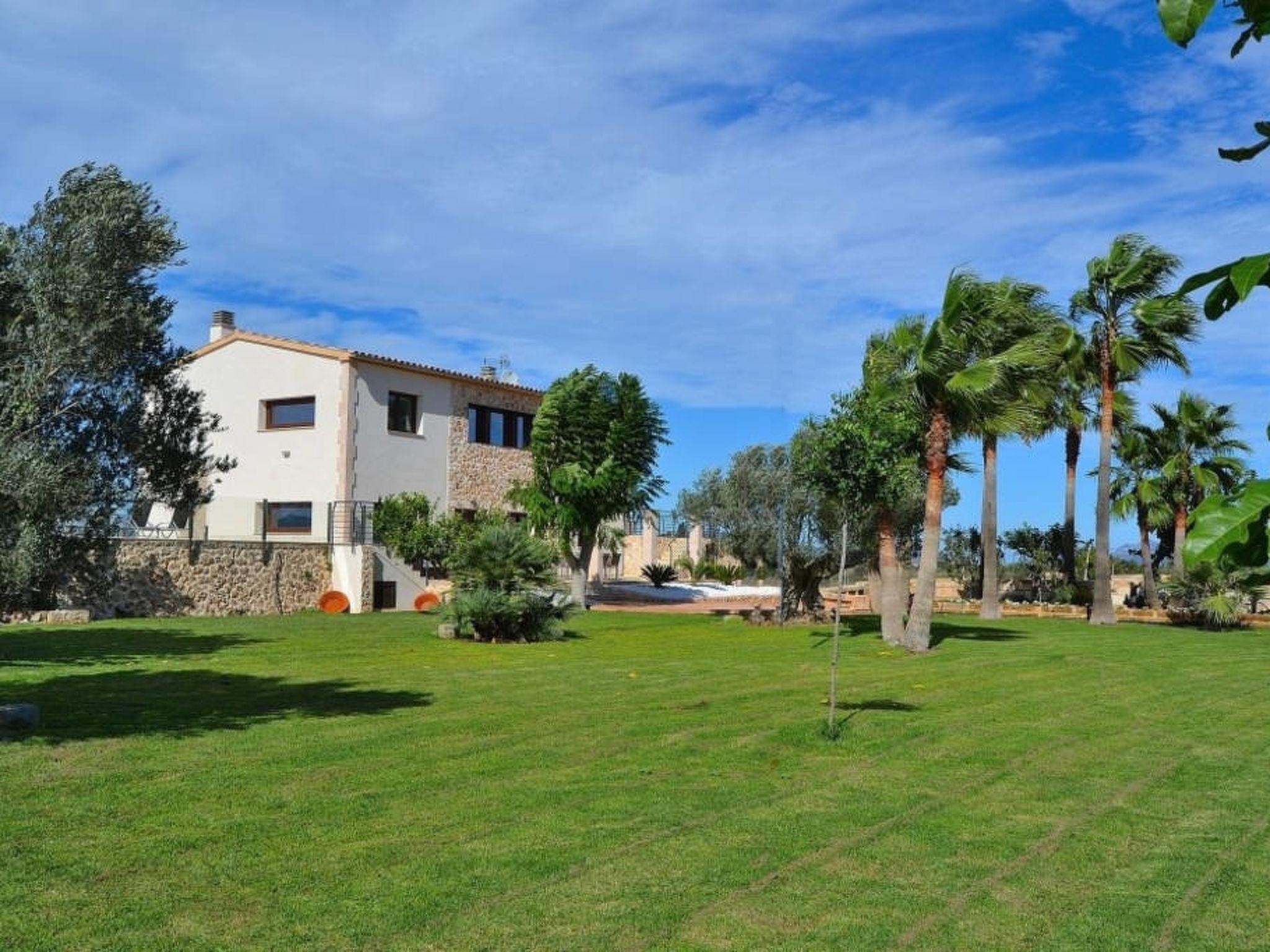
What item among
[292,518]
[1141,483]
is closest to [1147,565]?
[1141,483]

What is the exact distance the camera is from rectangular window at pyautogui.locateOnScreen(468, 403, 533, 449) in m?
40.1

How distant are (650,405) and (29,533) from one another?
1065 inches

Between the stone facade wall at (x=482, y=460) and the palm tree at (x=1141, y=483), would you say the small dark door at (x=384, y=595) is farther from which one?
the palm tree at (x=1141, y=483)

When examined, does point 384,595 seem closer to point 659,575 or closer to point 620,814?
point 659,575

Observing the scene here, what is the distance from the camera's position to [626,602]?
41312 mm

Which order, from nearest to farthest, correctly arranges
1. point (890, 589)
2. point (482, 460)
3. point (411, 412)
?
1. point (890, 589)
2. point (411, 412)
3. point (482, 460)

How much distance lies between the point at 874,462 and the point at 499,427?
21.9 meters

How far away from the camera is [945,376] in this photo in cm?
2041

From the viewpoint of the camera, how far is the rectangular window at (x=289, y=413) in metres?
36.0

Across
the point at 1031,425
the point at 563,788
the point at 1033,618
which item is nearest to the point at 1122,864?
the point at 563,788

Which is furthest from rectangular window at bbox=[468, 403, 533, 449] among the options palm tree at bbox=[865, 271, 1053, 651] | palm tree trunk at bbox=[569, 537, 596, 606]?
palm tree at bbox=[865, 271, 1053, 651]

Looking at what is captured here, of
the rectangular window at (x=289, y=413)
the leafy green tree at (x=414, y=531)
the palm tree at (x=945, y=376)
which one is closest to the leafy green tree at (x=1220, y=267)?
the palm tree at (x=945, y=376)

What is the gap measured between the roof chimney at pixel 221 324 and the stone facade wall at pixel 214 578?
1110 cm

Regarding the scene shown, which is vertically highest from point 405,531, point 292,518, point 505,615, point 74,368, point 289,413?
point 289,413
